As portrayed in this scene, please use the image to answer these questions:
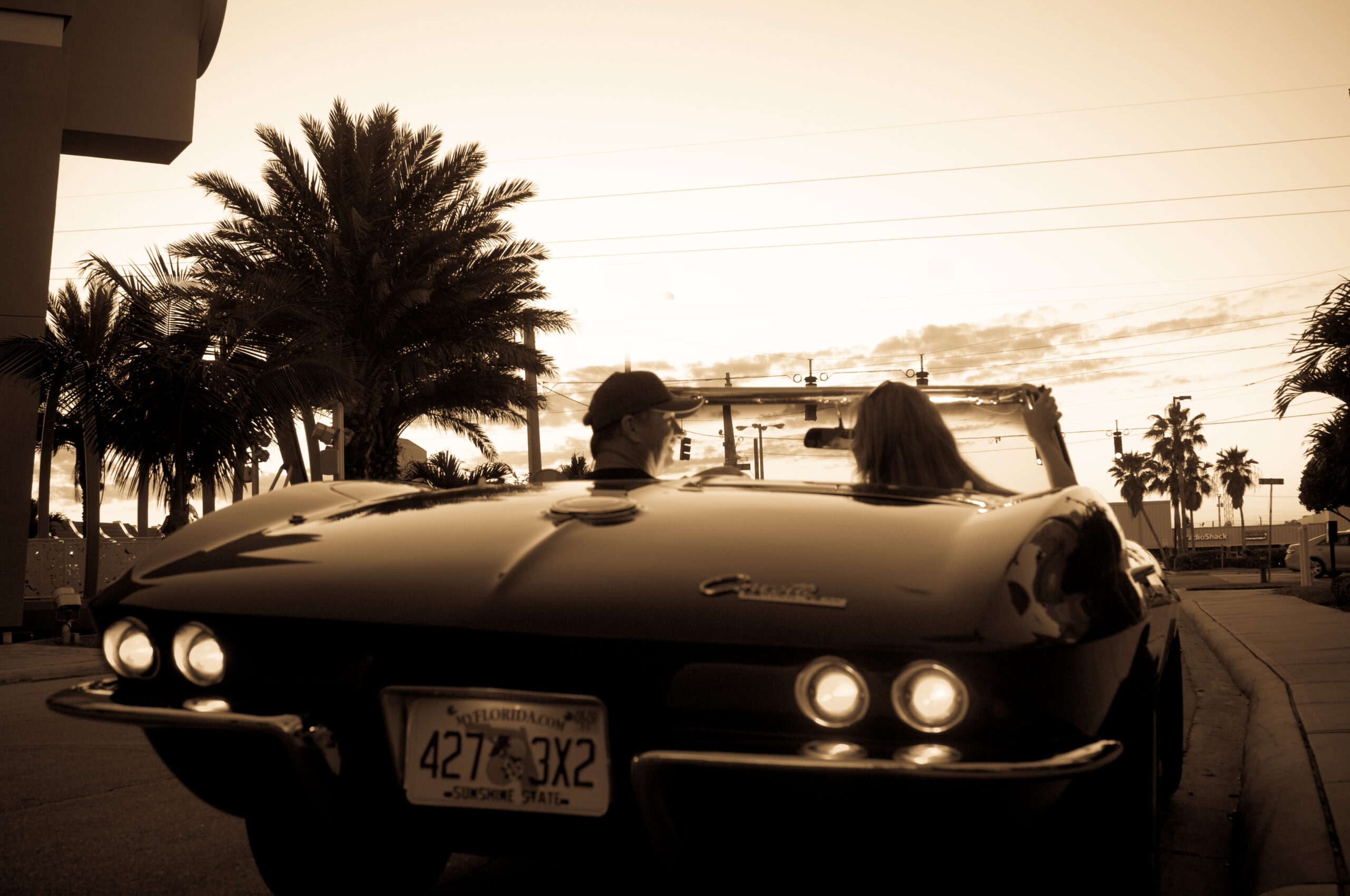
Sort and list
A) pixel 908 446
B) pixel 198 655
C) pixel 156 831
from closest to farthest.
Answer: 1. pixel 198 655
2. pixel 908 446
3. pixel 156 831

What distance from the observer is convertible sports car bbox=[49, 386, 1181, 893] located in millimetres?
1664

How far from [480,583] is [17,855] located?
2443mm

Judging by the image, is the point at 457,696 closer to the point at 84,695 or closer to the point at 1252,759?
the point at 84,695

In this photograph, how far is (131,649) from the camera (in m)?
2.10

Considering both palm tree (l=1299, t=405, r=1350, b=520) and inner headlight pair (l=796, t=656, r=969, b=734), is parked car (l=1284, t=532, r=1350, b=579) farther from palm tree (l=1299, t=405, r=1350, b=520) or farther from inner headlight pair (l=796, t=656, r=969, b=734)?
inner headlight pair (l=796, t=656, r=969, b=734)

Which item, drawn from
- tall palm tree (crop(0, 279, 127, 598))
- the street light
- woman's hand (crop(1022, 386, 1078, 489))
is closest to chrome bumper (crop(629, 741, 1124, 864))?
the street light

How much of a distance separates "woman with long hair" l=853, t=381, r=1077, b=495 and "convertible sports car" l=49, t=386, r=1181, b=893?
0.63 metres

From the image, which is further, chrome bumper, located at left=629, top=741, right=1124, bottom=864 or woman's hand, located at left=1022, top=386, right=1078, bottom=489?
woman's hand, located at left=1022, top=386, right=1078, bottom=489

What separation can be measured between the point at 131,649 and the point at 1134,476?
80.3 m

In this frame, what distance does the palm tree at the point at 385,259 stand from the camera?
17359 millimetres

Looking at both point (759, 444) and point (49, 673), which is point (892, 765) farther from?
point (49, 673)

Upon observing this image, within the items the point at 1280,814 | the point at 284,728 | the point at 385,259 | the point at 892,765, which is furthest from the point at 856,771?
the point at 385,259

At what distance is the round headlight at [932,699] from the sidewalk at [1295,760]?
1.35 meters

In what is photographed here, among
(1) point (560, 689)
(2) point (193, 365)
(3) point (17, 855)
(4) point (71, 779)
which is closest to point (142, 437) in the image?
(2) point (193, 365)
